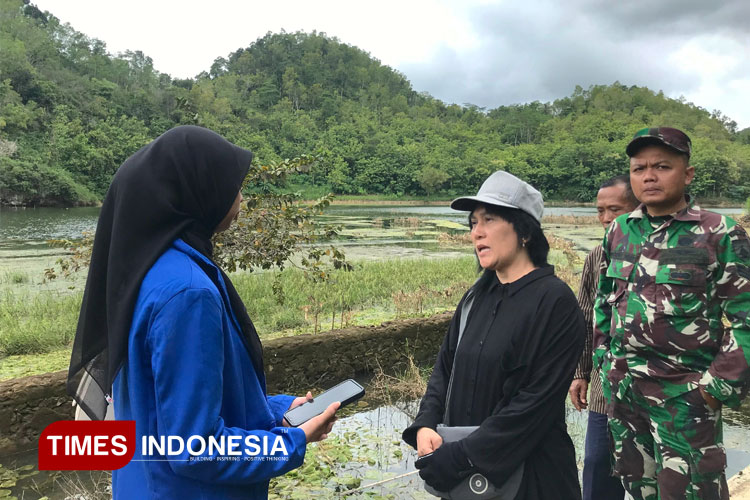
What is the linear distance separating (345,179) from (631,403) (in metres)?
52.7

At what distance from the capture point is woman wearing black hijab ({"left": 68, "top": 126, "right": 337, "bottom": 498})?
973 mm

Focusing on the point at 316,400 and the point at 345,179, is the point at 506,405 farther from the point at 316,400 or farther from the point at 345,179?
the point at 345,179

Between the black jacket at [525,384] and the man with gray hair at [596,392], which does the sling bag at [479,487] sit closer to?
the black jacket at [525,384]

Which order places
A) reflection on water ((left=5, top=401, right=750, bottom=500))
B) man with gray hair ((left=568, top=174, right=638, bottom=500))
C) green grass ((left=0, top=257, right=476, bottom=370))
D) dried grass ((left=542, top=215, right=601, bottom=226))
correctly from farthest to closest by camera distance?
dried grass ((left=542, top=215, right=601, bottom=226)), green grass ((left=0, top=257, right=476, bottom=370)), reflection on water ((left=5, top=401, right=750, bottom=500)), man with gray hair ((left=568, top=174, right=638, bottom=500))

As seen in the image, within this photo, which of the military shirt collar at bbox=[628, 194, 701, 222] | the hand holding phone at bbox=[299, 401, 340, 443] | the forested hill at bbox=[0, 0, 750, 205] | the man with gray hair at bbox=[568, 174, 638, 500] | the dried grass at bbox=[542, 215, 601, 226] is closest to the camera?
the hand holding phone at bbox=[299, 401, 340, 443]

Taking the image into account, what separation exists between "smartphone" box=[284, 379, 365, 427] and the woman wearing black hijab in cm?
7

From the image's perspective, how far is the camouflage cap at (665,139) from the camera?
176cm

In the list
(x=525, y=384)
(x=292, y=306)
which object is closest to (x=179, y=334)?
(x=525, y=384)

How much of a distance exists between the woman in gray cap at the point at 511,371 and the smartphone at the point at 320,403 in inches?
Result: 12.8

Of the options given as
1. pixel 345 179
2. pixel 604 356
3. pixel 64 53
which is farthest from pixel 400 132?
pixel 604 356

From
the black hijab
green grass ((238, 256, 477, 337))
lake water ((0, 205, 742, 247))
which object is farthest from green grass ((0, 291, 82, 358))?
lake water ((0, 205, 742, 247))

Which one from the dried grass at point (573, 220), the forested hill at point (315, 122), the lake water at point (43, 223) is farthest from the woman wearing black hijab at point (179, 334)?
the dried grass at point (573, 220)

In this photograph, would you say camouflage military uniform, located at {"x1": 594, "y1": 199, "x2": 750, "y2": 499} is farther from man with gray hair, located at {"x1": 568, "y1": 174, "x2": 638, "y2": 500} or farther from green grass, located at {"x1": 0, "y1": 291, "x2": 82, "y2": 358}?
green grass, located at {"x1": 0, "y1": 291, "x2": 82, "y2": 358}

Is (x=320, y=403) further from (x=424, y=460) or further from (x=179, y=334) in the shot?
(x=179, y=334)
